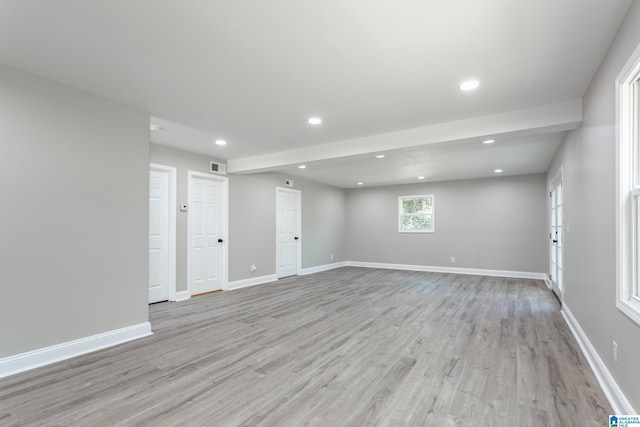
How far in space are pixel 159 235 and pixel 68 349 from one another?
92.6 inches

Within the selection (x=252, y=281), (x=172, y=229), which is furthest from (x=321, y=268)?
(x=172, y=229)

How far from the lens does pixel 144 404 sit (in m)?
2.15

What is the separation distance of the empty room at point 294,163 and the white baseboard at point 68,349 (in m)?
0.02

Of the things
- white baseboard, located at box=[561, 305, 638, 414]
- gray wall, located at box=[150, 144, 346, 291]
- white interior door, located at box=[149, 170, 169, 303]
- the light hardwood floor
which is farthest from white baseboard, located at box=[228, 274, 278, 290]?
white baseboard, located at box=[561, 305, 638, 414]

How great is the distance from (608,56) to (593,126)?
67cm

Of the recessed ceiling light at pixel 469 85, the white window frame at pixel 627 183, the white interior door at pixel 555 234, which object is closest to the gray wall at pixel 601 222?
the white window frame at pixel 627 183

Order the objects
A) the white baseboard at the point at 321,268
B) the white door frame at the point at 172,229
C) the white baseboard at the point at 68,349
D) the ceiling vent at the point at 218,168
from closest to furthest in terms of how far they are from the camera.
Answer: the white baseboard at the point at 68,349, the white door frame at the point at 172,229, the ceiling vent at the point at 218,168, the white baseboard at the point at 321,268

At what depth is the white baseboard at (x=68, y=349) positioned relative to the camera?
8.54 feet

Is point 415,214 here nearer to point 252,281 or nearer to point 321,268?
point 321,268

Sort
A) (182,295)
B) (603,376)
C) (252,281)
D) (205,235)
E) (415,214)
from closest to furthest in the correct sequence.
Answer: (603,376) → (182,295) → (205,235) → (252,281) → (415,214)

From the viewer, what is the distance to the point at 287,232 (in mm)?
7699

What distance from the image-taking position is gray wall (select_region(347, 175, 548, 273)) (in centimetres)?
745

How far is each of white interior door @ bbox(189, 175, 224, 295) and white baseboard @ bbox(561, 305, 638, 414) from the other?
539cm

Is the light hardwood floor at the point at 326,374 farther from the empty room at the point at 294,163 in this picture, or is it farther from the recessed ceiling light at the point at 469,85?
the recessed ceiling light at the point at 469,85
